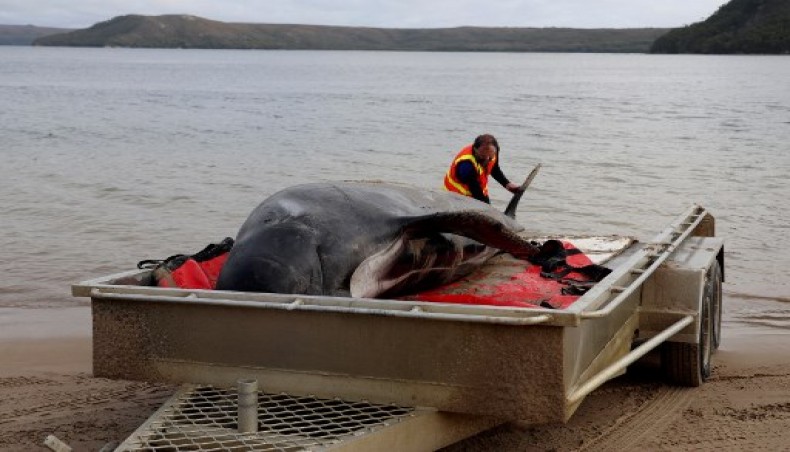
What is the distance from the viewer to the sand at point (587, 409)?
5715mm

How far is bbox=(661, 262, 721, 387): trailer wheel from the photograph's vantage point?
6586 millimetres

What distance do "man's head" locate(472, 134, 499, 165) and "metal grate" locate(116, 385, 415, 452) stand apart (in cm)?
437

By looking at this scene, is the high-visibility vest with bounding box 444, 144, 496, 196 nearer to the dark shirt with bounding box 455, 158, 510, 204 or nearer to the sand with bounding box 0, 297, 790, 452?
the dark shirt with bounding box 455, 158, 510, 204

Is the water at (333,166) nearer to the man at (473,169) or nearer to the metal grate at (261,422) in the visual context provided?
the man at (473,169)

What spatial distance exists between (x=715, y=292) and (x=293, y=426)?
4058mm

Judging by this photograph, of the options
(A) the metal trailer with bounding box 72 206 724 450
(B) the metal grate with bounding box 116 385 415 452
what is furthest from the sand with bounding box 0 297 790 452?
(B) the metal grate with bounding box 116 385 415 452

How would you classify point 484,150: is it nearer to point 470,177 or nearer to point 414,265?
point 470,177

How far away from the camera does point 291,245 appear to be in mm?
4938

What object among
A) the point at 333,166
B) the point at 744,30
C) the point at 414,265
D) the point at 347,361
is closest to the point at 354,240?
the point at 414,265

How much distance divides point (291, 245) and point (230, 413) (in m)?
0.85

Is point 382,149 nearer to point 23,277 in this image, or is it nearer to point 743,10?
point 23,277

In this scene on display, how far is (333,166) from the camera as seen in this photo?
22.3m

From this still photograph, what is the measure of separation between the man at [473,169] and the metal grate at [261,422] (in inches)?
156

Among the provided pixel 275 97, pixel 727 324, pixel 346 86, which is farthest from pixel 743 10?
pixel 727 324
